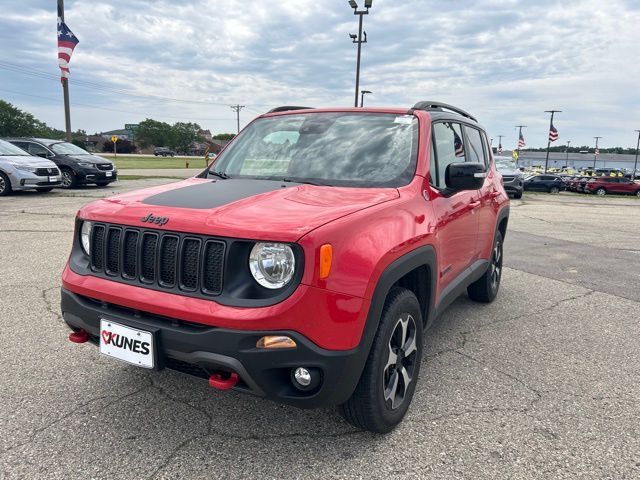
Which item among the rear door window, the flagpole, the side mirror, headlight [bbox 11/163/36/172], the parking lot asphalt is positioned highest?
the flagpole

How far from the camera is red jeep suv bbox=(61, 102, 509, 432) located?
202 cm

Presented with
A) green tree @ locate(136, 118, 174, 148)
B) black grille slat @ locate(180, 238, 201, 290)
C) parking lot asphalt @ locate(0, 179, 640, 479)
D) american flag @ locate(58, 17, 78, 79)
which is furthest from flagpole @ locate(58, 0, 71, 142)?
green tree @ locate(136, 118, 174, 148)

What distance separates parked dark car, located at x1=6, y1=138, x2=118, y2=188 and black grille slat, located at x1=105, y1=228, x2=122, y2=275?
46.7 ft

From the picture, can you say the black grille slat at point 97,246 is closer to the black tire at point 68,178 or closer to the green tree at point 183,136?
the black tire at point 68,178

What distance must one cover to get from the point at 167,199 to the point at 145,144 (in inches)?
5142

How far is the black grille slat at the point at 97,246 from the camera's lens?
2.51 m

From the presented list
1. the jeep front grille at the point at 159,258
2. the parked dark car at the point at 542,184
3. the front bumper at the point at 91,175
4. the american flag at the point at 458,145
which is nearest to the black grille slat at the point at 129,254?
the jeep front grille at the point at 159,258

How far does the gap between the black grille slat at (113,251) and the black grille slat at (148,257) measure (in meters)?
0.20

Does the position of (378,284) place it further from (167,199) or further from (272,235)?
(167,199)

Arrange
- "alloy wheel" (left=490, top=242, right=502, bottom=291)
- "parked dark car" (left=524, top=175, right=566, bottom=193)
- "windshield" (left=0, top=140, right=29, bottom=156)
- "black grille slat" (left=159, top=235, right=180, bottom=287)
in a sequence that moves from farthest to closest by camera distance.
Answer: "parked dark car" (left=524, top=175, right=566, bottom=193) → "windshield" (left=0, top=140, right=29, bottom=156) → "alloy wheel" (left=490, top=242, right=502, bottom=291) → "black grille slat" (left=159, top=235, right=180, bottom=287)

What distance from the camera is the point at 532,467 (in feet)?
7.52

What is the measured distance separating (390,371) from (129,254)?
1.45m

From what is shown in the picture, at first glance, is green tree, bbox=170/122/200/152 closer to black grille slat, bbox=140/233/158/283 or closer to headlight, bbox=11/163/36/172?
headlight, bbox=11/163/36/172

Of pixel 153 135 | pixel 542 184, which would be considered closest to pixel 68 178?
pixel 542 184
